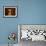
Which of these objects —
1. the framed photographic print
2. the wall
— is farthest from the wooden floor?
the framed photographic print

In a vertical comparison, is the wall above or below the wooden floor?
above

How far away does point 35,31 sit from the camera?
4418mm

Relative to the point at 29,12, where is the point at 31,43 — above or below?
below

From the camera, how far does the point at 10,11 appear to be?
15.0 feet

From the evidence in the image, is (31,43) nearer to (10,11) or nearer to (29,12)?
(29,12)

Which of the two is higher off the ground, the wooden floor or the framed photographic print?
the framed photographic print

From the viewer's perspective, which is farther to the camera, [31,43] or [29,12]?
[29,12]

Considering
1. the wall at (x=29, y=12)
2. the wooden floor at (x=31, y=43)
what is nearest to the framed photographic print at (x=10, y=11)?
the wall at (x=29, y=12)

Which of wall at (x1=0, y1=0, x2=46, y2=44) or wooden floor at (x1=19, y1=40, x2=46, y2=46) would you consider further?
wall at (x1=0, y1=0, x2=46, y2=44)

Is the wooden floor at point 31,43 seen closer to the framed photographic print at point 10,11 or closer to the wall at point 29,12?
the wall at point 29,12

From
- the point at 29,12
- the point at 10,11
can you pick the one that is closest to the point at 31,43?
the point at 29,12

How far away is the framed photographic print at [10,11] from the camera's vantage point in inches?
179

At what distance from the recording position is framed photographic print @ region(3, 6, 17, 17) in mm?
4547

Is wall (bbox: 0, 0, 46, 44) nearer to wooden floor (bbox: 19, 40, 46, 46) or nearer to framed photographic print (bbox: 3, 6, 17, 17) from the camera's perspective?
framed photographic print (bbox: 3, 6, 17, 17)
